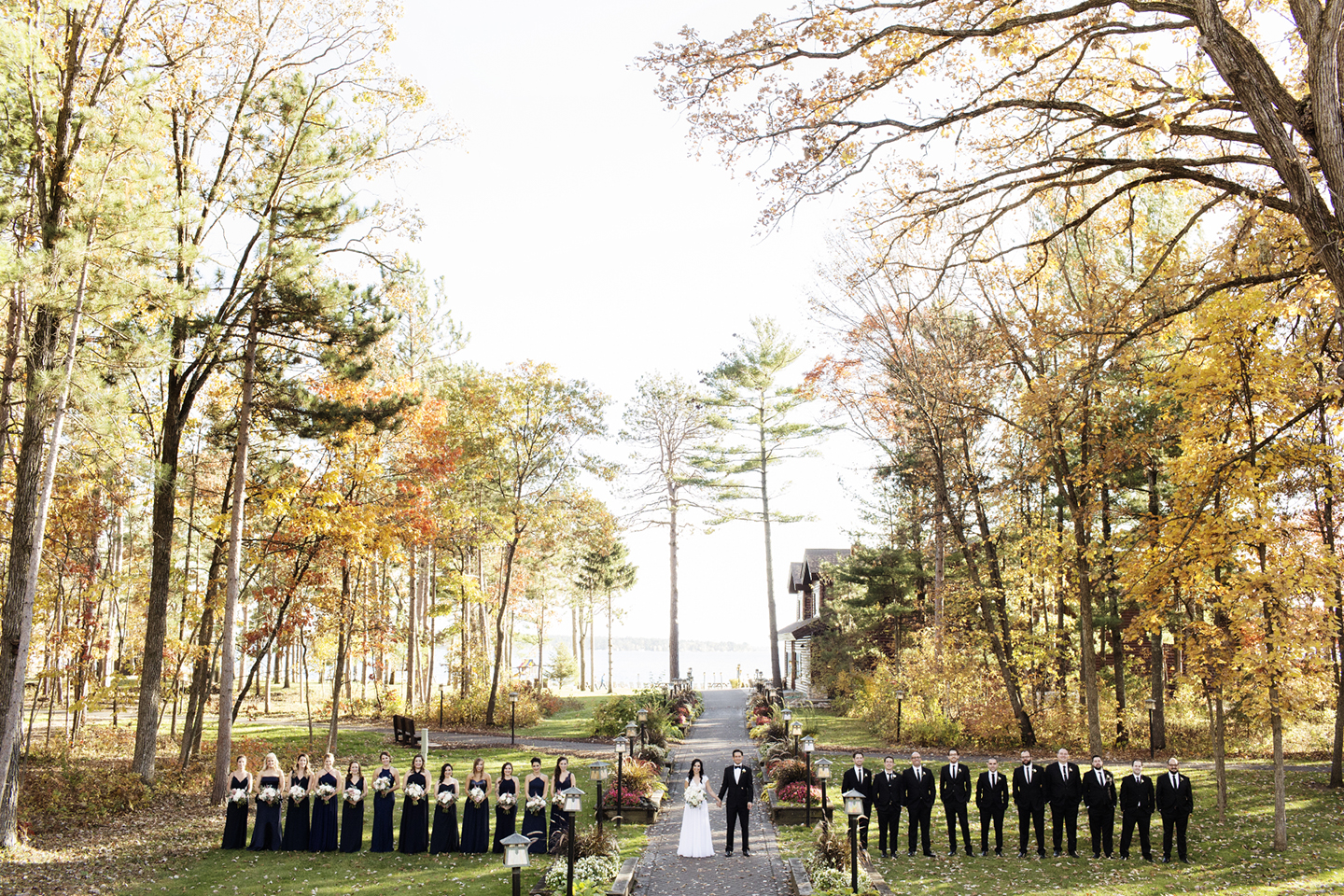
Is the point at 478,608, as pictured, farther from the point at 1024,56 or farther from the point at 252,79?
the point at 1024,56

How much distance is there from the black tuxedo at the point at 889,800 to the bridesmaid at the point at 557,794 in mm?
4498

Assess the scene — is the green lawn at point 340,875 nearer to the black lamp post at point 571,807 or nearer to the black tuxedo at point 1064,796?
the black lamp post at point 571,807

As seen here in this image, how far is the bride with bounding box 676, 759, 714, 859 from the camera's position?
37.2ft

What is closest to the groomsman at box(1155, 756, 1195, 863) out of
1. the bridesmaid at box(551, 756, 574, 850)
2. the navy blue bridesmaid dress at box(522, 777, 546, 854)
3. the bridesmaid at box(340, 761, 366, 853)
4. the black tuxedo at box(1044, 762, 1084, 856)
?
the black tuxedo at box(1044, 762, 1084, 856)

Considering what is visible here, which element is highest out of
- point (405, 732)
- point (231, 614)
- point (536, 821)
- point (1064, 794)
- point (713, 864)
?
point (231, 614)

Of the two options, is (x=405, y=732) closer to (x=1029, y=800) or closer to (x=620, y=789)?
(x=620, y=789)

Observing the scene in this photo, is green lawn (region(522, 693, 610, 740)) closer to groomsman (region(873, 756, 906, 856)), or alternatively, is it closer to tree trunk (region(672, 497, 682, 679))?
tree trunk (region(672, 497, 682, 679))

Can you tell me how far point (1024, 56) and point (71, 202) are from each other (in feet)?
42.4

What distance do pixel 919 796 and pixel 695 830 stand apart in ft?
10.9

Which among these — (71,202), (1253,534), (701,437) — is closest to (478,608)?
(701,437)

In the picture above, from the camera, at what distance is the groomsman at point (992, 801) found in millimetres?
11758

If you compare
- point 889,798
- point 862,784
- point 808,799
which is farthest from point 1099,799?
point 808,799

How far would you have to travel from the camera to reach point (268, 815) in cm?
1188

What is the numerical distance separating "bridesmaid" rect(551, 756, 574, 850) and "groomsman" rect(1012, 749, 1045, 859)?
649cm
